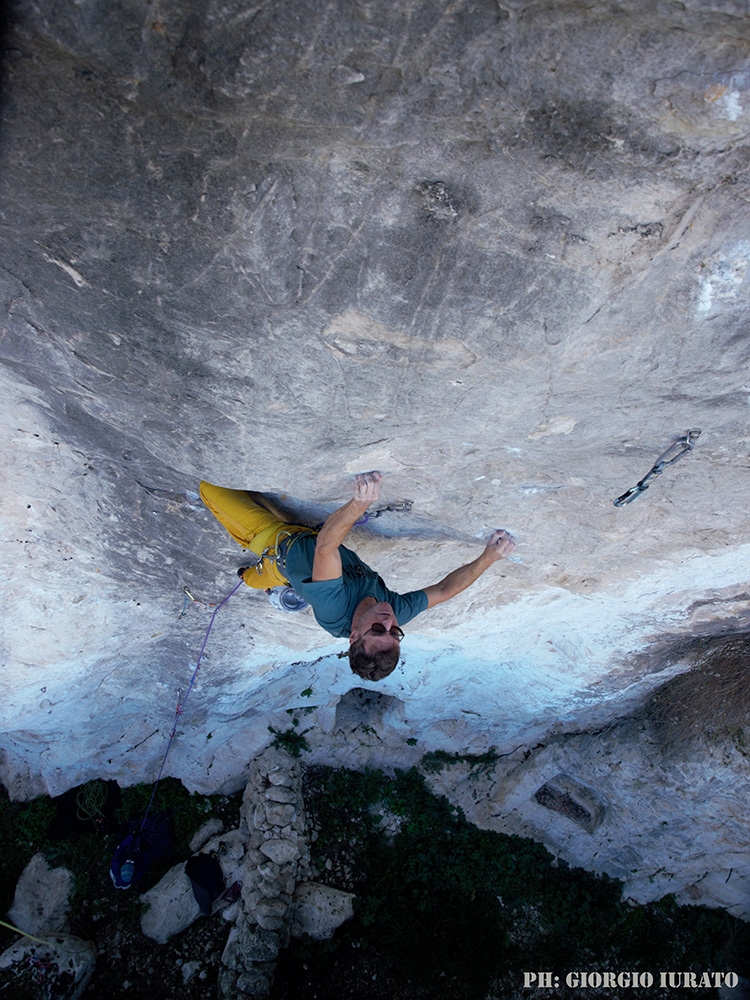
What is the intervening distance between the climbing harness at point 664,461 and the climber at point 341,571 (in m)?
0.74

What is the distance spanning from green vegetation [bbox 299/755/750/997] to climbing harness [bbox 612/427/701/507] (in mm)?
5136

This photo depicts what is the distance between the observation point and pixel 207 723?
19.9 ft

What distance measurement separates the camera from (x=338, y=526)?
2.57 metres

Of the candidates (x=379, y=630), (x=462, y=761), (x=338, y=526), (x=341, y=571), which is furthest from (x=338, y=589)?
(x=462, y=761)

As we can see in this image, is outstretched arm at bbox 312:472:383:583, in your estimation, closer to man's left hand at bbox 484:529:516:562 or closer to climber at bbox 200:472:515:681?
climber at bbox 200:472:515:681

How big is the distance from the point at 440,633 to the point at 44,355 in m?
3.41

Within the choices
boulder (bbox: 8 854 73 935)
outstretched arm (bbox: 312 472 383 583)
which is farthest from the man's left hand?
boulder (bbox: 8 854 73 935)

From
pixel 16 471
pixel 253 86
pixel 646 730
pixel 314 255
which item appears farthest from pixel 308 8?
pixel 646 730

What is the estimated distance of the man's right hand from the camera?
8.41 ft

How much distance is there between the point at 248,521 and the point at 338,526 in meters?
0.69

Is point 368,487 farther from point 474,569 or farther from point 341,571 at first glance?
point 474,569

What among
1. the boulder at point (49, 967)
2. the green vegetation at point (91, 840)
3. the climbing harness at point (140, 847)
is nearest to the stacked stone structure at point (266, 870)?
the green vegetation at point (91, 840)

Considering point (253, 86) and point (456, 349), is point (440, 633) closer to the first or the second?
point (456, 349)

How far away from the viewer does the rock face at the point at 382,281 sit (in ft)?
4.21
